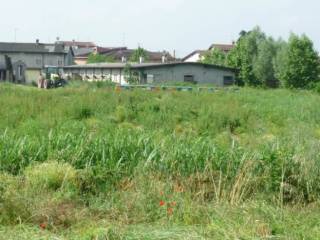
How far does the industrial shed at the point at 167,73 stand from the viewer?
54688 mm

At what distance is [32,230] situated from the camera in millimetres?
5512

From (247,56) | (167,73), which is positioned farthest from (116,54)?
(167,73)

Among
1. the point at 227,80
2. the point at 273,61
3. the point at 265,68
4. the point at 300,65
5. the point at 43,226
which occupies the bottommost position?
the point at 43,226

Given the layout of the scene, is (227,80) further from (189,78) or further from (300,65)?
(300,65)

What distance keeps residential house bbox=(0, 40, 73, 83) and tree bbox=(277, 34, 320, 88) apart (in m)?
30.8

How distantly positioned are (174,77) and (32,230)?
51.4 metres

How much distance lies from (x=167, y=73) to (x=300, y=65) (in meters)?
12.7

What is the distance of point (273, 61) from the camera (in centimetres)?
6303

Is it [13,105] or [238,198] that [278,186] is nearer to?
[238,198]

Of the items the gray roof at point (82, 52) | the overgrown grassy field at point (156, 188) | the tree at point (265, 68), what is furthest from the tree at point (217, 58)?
the overgrown grassy field at point (156, 188)

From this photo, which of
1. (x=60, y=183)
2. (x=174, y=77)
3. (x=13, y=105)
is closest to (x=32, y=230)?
(x=60, y=183)

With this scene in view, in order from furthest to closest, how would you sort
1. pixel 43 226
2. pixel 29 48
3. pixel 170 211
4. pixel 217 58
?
pixel 29 48
pixel 217 58
pixel 170 211
pixel 43 226

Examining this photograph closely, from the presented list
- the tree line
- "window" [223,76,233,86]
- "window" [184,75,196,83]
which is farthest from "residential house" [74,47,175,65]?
"window" [184,75,196,83]

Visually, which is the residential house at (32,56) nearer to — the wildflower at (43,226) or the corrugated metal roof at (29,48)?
the corrugated metal roof at (29,48)
